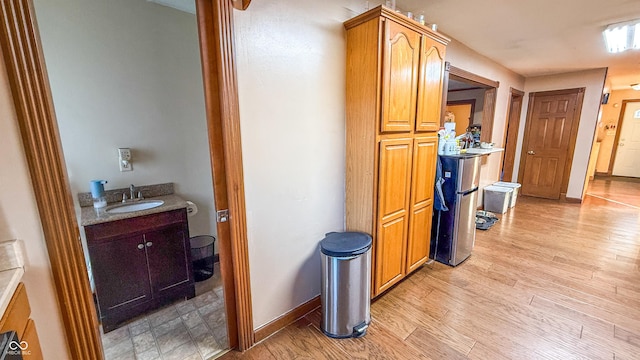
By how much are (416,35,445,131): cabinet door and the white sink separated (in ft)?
7.40

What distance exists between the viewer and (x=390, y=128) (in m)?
1.87

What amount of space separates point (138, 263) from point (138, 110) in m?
1.26

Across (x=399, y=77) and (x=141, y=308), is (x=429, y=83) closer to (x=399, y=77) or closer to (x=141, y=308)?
(x=399, y=77)

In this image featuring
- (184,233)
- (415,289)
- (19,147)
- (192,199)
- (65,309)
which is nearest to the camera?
(19,147)

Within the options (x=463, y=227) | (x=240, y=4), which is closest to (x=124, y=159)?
(x=240, y=4)

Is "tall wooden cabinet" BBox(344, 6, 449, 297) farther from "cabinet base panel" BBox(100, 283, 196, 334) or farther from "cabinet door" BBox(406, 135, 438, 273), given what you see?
"cabinet base panel" BBox(100, 283, 196, 334)

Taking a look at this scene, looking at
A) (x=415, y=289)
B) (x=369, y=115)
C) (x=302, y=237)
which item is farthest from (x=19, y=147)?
(x=415, y=289)

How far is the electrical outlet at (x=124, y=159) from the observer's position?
2133mm

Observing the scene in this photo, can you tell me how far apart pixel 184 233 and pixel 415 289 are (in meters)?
2.05

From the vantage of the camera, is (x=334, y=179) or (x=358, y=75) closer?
(x=358, y=75)

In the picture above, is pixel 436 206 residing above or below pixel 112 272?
above

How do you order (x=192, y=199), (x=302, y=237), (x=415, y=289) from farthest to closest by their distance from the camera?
1. (x=192, y=199)
2. (x=415, y=289)
3. (x=302, y=237)

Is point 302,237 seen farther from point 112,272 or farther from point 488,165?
point 488,165

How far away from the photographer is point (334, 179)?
202 centimetres
